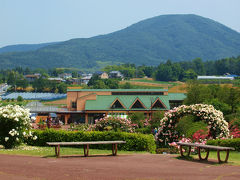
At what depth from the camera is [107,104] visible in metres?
56.4

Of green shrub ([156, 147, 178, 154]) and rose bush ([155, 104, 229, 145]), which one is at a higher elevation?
rose bush ([155, 104, 229, 145])

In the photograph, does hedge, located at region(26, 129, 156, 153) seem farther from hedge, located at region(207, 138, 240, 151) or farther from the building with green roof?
the building with green roof

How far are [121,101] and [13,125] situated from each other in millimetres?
39598

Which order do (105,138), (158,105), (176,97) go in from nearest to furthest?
(105,138)
(158,105)
(176,97)

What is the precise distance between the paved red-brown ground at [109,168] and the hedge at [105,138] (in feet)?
11.2

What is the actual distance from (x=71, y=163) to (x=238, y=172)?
16.4 feet

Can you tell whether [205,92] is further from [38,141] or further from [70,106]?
[38,141]

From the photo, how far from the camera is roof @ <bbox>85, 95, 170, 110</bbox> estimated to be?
56156 mm

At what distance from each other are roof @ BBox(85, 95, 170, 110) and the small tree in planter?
3854 cm

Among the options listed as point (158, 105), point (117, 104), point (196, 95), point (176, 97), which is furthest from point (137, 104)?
point (176, 97)

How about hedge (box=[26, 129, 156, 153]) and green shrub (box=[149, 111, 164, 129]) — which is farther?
green shrub (box=[149, 111, 164, 129])

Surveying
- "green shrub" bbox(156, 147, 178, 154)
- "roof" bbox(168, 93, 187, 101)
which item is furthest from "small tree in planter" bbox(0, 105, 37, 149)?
"roof" bbox(168, 93, 187, 101)

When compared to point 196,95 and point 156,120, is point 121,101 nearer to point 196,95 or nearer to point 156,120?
point 196,95

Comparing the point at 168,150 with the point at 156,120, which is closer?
the point at 168,150
